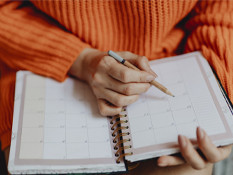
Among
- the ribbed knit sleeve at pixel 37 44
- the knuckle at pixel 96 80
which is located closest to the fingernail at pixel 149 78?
the knuckle at pixel 96 80

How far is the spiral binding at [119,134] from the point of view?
564 mm

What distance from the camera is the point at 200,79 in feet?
2.03

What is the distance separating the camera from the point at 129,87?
57cm

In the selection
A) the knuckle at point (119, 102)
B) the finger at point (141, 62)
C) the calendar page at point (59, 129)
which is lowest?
the calendar page at point (59, 129)

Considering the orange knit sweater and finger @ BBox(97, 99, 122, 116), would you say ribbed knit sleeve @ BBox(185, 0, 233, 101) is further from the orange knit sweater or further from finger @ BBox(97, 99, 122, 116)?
finger @ BBox(97, 99, 122, 116)

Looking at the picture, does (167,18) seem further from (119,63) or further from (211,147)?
(211,147)

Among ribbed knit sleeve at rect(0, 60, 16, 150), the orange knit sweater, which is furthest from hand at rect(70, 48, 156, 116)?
ribbed knit sleeve at rect(0, 60, 16, 150)

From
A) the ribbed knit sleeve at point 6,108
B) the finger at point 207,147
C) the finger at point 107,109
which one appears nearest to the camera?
the finger at point 207,147

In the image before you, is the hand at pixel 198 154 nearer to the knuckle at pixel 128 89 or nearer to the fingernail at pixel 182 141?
the fingernail at pixel 182 141

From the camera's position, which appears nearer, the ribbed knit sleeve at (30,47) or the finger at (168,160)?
the finger at (168,160)

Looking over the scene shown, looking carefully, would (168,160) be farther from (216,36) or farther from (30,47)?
(30,47)

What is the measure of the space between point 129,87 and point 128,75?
0.03 metres

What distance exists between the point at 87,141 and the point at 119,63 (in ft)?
0.64

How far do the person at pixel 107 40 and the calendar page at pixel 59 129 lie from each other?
1.3 inches
